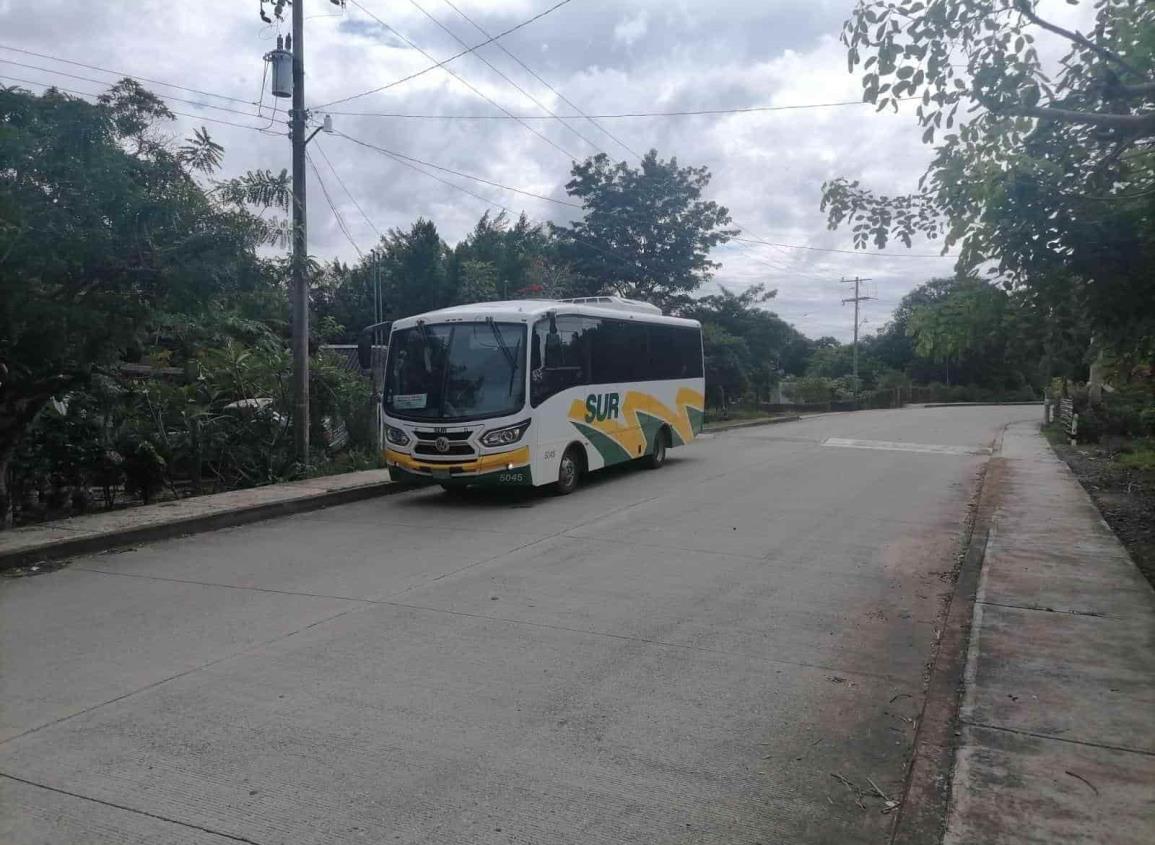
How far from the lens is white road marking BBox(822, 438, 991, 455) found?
73.5 ft

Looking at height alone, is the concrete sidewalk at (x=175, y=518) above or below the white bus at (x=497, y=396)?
below

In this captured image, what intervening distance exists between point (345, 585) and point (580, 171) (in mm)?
28674

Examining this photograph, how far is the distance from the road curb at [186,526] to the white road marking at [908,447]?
13495 mm

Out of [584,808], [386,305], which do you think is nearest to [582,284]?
[386,305]

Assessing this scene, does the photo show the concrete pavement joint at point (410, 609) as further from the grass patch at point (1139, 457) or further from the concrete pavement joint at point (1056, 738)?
the grass patch at point (1139, 457)

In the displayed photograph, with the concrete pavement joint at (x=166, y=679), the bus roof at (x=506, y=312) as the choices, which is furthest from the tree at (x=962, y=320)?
the bus roof at (x=506, y=312)

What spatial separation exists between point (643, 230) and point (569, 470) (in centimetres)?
2164

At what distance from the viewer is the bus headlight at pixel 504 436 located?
12.3 m

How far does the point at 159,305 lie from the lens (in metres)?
10.4

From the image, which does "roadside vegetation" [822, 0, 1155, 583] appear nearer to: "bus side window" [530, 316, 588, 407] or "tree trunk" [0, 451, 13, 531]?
"bus side window" [530, 316, 588, 407]

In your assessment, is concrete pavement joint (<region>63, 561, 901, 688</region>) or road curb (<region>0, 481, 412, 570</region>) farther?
road curb (<region>0, 481, 412, 570</region>)

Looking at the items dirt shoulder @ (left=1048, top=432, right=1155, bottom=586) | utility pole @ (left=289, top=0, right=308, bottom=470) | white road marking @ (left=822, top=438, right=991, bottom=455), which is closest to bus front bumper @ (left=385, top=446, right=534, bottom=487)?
utility pole @ (left=289, top=0, right=308, bottom=470)

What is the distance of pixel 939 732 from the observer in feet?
15.6

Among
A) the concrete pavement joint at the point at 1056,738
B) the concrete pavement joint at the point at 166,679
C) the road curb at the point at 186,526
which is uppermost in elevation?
the road curb at the point at 186,526
